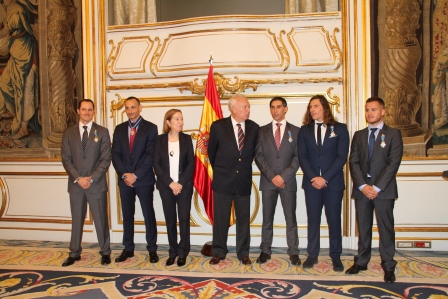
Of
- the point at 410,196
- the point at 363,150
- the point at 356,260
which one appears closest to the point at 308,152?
the point at 363,150

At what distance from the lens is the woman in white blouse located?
12.2 ft

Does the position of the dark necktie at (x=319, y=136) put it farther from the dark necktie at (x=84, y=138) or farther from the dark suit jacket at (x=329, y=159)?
the dark necktie at (x=84, y=138)

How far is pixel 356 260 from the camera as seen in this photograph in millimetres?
3469

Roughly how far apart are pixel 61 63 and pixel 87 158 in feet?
5.57

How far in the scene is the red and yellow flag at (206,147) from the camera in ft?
13.3

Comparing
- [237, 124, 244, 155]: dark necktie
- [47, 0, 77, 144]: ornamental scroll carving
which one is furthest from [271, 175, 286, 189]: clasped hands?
[47, 0, 77, 144]: ornamental scroll carving

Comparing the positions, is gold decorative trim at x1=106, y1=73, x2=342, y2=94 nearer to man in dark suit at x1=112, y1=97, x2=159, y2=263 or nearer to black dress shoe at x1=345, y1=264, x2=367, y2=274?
man in dark suit at x1=112, y1=97, x2=159, y2=263

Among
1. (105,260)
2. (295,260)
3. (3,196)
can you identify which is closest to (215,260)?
(295,260)

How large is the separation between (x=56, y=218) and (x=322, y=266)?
330 centimetres

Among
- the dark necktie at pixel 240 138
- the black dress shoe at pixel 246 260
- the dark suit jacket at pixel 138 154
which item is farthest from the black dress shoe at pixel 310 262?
the dark suit jacket at pixel 138 154

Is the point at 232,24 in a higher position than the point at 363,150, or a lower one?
higher

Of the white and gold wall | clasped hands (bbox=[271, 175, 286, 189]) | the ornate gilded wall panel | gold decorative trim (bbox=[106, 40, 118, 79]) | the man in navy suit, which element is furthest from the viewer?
gold decorative trim (bbox=[106, 40, 118, 79])

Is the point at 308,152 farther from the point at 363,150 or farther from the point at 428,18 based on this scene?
the point at 428,18

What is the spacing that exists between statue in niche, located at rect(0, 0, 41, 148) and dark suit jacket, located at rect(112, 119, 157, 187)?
5.60 feet
